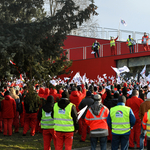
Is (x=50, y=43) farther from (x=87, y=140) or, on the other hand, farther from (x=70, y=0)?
(x=87, y=140)

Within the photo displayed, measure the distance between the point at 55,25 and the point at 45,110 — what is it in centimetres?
288

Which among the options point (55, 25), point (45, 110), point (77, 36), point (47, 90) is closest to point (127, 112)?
point (45, 110)

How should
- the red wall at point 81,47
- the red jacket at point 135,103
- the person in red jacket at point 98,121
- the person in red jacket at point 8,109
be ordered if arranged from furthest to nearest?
the red wall at point 81,47 → the person in red jacket at point 8,109 → the red jacket at point 135,103 → the person in red jacket at point 98,121

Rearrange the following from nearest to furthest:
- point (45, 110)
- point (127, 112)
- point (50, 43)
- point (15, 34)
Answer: point (127, 112) < point (45, 110) < point (15, 34) < point (50, 43)

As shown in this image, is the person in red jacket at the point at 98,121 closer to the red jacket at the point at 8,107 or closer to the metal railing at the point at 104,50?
the red jacket at the point at 8,107

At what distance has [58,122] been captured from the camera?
7.21 meters

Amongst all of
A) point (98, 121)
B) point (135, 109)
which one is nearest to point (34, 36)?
point (98, 121)

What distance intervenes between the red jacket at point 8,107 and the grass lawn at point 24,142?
0.88 metres

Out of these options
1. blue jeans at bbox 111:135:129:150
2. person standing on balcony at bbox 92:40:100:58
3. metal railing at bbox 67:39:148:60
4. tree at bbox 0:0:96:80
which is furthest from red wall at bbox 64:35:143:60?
blue jeans at bbox 111:135:129:150

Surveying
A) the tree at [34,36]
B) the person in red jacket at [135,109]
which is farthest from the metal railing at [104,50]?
the person in red jacket at [135,109]

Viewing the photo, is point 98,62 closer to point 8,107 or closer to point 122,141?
point 8,107

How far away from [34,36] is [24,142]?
12.6ft

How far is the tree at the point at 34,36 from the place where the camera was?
28.8 ft

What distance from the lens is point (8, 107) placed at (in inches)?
452
